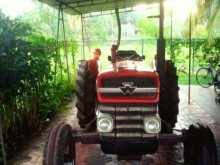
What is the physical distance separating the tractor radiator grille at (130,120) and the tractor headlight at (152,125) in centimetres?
6

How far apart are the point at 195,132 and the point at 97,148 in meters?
2.41

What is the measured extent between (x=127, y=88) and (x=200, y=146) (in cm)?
103

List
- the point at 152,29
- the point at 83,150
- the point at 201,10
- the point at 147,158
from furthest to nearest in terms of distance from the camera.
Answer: the point at 152,29, the point at 201,10, the point at 83,150, the point at 147,158

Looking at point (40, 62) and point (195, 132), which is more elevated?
point (40, 62)

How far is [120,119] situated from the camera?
4523mm

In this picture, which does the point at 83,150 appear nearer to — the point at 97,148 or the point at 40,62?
the point at 97,148

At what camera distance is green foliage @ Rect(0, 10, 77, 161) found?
21.0 feet

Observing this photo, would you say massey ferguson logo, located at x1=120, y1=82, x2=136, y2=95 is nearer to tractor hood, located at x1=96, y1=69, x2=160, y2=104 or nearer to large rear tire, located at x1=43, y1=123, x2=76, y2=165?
tractor hood, located at x1=96, y1=69, x2=160, y2=104

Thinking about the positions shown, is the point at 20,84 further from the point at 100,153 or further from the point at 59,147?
the point at 59,147

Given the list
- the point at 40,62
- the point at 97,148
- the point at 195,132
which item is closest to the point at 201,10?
the point at 40,62

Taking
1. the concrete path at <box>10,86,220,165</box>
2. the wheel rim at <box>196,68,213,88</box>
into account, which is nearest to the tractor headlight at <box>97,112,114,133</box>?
the concrete path at <box>10,86,220,165</box>

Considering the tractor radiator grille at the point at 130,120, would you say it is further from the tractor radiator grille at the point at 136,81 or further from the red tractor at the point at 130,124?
the tractor radiator grille at the point at 136,81

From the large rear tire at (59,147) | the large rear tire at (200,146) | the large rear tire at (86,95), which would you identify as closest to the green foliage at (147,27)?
the large rear tire at (86,95)

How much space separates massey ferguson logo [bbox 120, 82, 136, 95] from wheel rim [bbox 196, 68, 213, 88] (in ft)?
31.9
